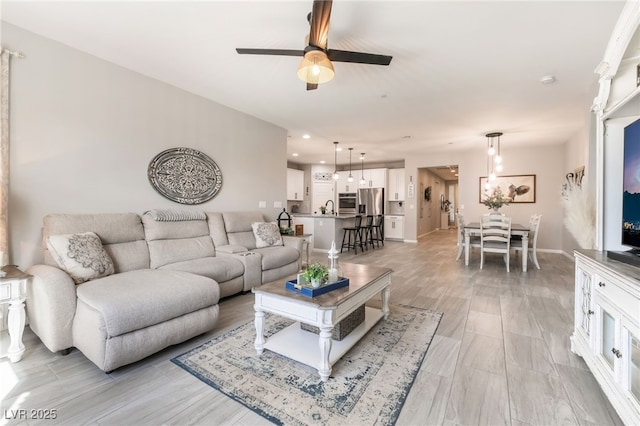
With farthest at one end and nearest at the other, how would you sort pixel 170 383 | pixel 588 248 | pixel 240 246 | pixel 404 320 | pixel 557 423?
pixel 240 246, pixel 404 320, pixel 588 248, pixel 170 383, pixel 557 423

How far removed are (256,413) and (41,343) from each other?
6.56 ft

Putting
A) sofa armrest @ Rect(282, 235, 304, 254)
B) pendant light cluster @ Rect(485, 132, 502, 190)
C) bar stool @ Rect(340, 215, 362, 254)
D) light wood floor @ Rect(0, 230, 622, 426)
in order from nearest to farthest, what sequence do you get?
light wood floor @ Rect(0, 230, 622, 426) < sofa armrest @ Rect(282, 235, 304, 254) < pendant light cluster @ Rect(485, 132, 502, 190) < bar stool @ Rect(340, 215, 362, 254)

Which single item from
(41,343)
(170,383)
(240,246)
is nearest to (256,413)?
(170,383)

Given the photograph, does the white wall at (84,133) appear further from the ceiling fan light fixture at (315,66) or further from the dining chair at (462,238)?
the dining chair at (462,238)

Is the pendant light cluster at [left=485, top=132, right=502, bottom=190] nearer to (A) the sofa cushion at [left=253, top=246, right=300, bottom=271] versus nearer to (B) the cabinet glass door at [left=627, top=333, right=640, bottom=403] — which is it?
(A) the sofa cushion at [left=253, top=246, right=300, bottom=271]

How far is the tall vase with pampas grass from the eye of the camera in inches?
94.7

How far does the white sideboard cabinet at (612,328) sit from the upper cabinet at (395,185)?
6.99 m

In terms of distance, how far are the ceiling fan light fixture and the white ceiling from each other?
0.43 m

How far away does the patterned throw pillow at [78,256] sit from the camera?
7.30 ft

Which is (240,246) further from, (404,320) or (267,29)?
(267,29)

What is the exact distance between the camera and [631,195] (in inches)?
74.0

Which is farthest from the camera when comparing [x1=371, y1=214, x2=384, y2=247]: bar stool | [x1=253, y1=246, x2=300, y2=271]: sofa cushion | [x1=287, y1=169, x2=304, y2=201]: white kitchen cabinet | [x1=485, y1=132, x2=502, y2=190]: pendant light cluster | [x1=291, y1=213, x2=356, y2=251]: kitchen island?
[x1=287, y1=169, x2=304, y2=201]: white kitchen cabinet

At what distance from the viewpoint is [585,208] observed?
2467mm

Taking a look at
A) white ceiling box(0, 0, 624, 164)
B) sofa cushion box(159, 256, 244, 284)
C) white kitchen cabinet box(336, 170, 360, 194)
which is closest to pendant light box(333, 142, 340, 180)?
white kitchen cabinet box(336, 170, 360, 194)
